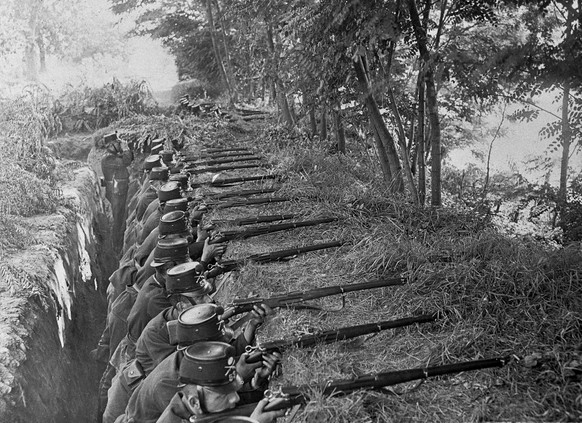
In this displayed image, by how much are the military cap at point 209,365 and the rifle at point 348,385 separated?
165 mm

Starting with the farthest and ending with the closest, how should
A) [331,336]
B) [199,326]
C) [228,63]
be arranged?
[228,63], [331,336], [199,326]

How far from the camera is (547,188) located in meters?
10.2

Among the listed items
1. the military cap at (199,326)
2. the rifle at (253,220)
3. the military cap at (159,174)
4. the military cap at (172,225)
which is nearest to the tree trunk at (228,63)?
the military cap at (159,174)

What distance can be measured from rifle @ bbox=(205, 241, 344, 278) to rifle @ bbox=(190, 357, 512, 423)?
195cm

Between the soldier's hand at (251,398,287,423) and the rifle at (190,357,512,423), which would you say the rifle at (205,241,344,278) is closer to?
the rifle at (190,357,512,423)

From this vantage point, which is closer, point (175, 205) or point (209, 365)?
point (209, 365)

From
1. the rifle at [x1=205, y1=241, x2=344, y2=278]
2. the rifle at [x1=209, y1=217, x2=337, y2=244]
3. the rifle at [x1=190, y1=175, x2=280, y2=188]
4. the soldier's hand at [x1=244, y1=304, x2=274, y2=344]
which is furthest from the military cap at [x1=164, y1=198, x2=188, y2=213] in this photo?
the soldier's hand at [x1=244, y1=304, x2=274, y2=344]

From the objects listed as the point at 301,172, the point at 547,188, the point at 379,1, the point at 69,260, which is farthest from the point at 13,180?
the point at 547,188

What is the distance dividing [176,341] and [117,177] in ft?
30.1

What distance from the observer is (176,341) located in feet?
10.6

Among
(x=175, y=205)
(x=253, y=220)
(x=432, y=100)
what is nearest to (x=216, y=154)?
(x=253, y=220)

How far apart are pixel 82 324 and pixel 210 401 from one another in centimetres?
581

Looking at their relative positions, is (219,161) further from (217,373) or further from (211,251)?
(217,373)

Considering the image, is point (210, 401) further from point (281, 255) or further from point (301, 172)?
point (301, 172)
